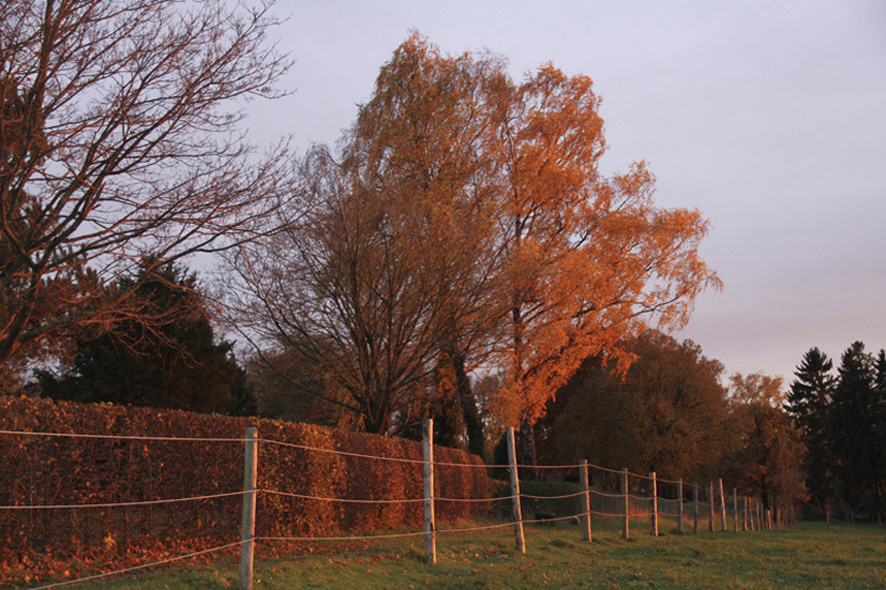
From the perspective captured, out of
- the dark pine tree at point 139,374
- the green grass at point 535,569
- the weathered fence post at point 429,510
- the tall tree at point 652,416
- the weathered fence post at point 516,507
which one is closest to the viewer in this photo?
the green grass at point 535,569

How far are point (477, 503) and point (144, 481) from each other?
511 inches

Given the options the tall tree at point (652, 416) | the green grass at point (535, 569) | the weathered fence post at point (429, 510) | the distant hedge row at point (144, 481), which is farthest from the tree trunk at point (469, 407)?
the tall tree at point (652, 416)

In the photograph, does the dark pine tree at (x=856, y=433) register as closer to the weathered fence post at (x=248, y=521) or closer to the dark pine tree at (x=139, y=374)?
the dark pine tree at (x=139, y=374)

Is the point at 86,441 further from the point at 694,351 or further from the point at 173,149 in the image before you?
the point at 694,351

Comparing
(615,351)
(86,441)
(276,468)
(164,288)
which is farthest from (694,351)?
(86,441)

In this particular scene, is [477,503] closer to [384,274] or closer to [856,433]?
[384,274]

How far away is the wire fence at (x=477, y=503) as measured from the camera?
7.10 meters

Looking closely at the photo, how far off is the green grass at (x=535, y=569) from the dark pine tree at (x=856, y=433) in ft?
173

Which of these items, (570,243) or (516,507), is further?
(570,243)

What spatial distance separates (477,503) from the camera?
20.6 metres

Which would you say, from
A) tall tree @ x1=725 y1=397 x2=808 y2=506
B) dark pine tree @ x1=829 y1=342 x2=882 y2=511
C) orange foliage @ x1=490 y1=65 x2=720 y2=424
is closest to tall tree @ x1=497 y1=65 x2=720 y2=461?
orange foliage @ x1=490 y1=65 x2=720 y2=424

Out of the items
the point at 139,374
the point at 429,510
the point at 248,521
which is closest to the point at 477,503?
the point at 429,510

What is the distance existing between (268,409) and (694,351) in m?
22.8

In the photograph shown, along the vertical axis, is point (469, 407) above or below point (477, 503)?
above
